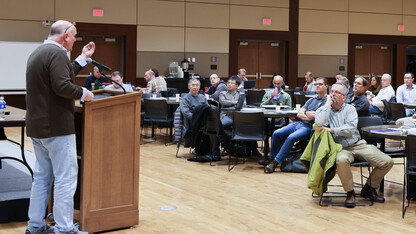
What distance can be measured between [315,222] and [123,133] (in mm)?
1846

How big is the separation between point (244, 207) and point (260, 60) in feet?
37.2

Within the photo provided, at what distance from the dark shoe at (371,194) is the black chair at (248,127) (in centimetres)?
189

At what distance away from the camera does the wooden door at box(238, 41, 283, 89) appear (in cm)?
1625

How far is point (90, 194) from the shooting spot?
4293 mm

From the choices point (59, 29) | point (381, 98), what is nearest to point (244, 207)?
point (59, 29)

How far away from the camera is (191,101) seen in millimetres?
8695

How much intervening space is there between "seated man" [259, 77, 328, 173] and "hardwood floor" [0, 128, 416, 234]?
232 mm

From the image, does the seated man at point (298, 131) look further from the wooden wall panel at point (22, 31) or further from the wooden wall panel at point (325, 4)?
the wooden wall panel at point (325, 4)

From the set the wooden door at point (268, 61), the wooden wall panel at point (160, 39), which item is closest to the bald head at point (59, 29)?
the wooden wall panel at point (160, 39)

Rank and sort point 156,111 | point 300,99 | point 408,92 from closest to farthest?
1. point 156,111
2. point 408,92
3. point 300,99

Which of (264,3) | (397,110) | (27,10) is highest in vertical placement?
(264,3)

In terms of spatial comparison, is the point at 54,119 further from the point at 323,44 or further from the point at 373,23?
the point at 373,23

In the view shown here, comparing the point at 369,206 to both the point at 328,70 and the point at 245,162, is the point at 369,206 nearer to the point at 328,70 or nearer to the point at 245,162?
the point at 245,162

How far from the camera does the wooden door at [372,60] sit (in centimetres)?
1772
